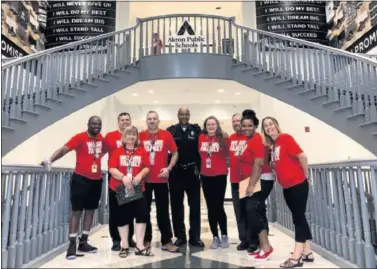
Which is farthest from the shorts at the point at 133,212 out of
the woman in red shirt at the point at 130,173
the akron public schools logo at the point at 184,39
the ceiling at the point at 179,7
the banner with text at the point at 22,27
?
the ceiling at the point at 179,7

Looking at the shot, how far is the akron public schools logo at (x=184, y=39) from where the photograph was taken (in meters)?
6.45

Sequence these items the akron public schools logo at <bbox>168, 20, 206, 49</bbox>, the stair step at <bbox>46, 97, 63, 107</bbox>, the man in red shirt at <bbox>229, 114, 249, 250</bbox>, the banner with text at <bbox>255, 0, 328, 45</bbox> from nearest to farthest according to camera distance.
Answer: the man in red shirt at <bbox>229, 114, 249, 250</bbox> → the stair step at <bbox>46, 97, 63, 107</bbox> → the akron public schools logo at <bbox>168, 20, 206, 49</bbox> → the banner with text at <bbox>255, 0, 328, 45</bbox>

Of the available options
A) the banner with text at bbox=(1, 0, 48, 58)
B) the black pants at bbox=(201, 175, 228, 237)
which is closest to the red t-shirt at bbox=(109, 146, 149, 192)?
the black pants at bbox=(201, 175, 228, 237)

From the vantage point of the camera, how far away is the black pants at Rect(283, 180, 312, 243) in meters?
2.45

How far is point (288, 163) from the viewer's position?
247 cm

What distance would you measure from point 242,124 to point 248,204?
693mm

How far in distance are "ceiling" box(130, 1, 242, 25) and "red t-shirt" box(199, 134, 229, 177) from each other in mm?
7955

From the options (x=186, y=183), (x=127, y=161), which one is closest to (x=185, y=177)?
(x=186, y=183)

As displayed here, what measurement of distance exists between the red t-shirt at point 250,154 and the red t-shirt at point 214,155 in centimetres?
22

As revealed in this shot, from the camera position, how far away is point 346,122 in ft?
15.6

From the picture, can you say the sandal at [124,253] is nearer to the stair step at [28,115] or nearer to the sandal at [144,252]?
the sandal at [144,252]

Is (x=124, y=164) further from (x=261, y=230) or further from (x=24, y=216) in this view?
(x=261, y=230)

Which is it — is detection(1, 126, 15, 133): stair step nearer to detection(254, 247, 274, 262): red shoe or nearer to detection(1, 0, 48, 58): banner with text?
detection(1, 0, 48, 58): banner with text

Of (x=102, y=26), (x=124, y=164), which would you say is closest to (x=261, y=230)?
(x=124, y=164)
